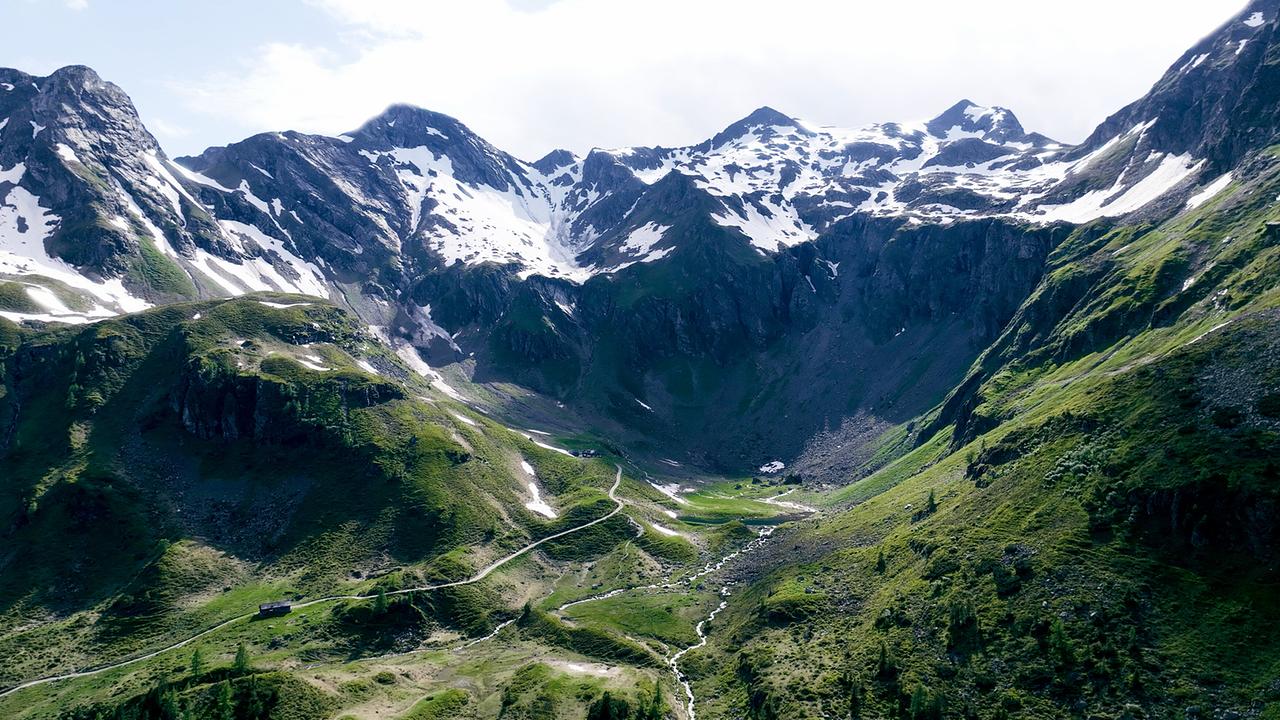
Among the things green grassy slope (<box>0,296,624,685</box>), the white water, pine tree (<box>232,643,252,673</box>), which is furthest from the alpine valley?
green grassy slope (<box>0,296,624,685</box>)

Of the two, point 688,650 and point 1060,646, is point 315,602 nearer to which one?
point 688,650

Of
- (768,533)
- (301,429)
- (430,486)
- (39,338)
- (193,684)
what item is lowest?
(768,533)

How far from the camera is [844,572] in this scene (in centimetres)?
11488

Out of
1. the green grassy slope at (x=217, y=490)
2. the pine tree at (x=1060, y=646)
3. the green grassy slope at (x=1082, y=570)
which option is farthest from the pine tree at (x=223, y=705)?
the pine tree at (x=1060, y=646)

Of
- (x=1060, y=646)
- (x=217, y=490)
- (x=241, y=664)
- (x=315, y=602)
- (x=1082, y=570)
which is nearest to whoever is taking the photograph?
(x=1060, y=646)

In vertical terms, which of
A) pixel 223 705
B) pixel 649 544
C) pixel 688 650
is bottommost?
pixel 688 650

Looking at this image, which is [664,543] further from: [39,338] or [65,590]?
[39,338]

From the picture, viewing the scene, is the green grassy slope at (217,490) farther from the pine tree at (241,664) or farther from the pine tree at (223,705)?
the pine tree at (223,705)

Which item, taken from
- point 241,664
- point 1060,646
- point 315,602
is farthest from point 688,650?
point 315,602

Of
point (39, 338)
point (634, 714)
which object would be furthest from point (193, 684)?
point (39, 338)

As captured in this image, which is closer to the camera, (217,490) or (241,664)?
(241,664)

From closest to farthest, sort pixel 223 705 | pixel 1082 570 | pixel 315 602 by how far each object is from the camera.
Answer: pixel 223 705, pixel 1082 570, pixel 315 602

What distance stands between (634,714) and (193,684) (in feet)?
179

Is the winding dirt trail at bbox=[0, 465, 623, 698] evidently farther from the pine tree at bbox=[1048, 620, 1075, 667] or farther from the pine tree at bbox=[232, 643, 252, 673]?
the pine tree at bbox=[1048, 620, 1075, 667]
